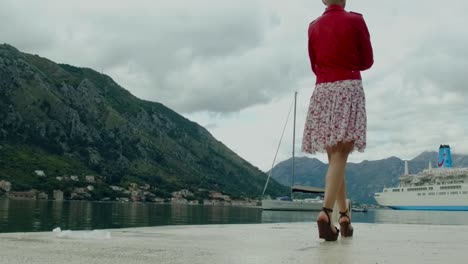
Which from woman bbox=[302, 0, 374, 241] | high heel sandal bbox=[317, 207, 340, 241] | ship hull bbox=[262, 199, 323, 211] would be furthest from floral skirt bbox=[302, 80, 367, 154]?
ship hull bbox=[262, 199, 323, 211]

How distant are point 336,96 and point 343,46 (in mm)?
486

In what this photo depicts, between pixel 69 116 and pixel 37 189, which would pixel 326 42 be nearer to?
pixel 37 189

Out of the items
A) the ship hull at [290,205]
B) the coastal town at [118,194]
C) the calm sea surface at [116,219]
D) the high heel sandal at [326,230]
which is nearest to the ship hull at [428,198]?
the ship hull at [290,205]

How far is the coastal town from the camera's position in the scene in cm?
12297

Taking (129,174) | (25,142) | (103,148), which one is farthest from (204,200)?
(25,142)

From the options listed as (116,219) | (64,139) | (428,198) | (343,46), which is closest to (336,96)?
(343,46)

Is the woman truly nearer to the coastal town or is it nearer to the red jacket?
the red jacket

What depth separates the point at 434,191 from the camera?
93.8 meters

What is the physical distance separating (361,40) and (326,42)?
330 millimetres

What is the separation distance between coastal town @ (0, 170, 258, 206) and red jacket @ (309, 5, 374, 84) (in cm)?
12403

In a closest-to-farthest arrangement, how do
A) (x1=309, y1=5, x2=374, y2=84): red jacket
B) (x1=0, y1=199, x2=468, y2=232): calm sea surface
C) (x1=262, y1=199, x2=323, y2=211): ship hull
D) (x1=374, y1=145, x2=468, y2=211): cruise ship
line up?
(x1=309, y1=5, x2=374, y2=84): red jacket < (x1=0, y1=199, x2=468, y2=232): calm sea surface < (x1=262, y1=199, x2=323, y2=211): ship hull < (x1=374, y1=145, x2=468, y2=211): cruise ship

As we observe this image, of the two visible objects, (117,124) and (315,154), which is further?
(117,124)

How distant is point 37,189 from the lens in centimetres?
12725

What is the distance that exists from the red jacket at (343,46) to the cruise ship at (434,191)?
93136mm
